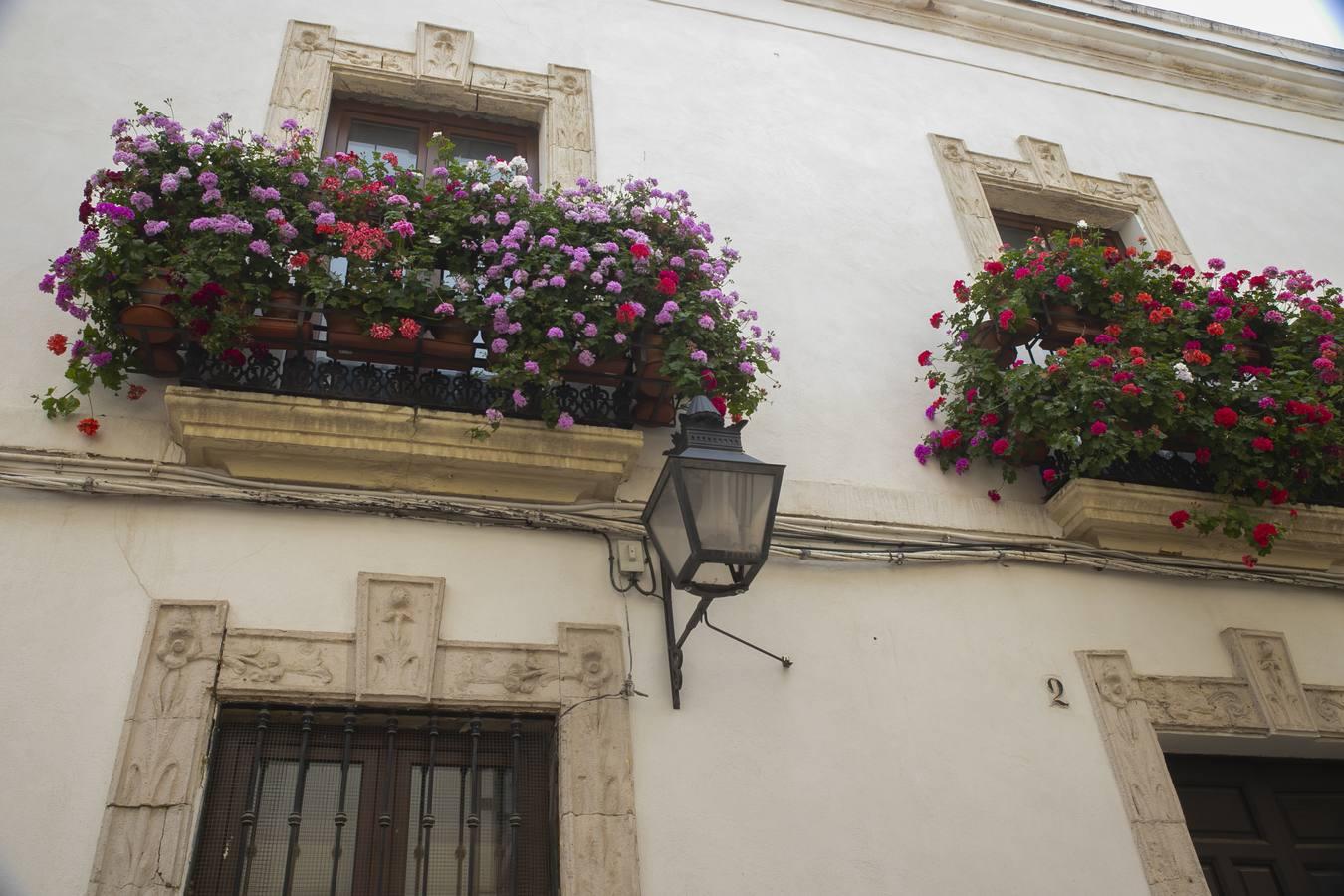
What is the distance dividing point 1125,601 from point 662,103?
9.95ft

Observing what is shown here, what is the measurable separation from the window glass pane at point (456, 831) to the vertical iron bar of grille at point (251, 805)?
421 millimetres

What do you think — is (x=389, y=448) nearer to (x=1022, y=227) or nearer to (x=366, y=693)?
(x=366, y=693)

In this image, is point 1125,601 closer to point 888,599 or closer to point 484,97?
point 888,599

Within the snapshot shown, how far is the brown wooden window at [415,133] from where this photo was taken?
15.7 feet

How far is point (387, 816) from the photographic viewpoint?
3.03 m

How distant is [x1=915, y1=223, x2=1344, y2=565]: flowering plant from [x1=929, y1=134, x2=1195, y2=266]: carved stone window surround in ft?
2.63

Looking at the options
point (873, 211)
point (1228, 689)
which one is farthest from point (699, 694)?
point (873, 211)

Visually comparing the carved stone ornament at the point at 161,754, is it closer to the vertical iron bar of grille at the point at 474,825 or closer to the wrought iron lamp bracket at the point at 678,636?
the vertical iron bar of grille at the point at 474,825

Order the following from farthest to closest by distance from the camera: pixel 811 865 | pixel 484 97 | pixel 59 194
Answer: pixel 484 97
pixel 59 194
pixel 811 865

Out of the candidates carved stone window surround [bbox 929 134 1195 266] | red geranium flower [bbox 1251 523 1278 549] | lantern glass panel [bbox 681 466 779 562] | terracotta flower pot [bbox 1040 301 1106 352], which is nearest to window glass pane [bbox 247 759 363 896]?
lantern glass panel [bbox 681 466 779 562]

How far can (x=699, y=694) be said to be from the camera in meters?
3.43

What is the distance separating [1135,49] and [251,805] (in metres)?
6.32

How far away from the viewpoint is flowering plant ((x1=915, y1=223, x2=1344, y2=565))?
13.3ft

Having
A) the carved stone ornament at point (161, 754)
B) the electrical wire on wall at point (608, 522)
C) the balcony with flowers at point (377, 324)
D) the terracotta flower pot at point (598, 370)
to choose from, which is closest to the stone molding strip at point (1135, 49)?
the balcony with flowers at point (377, 324)
